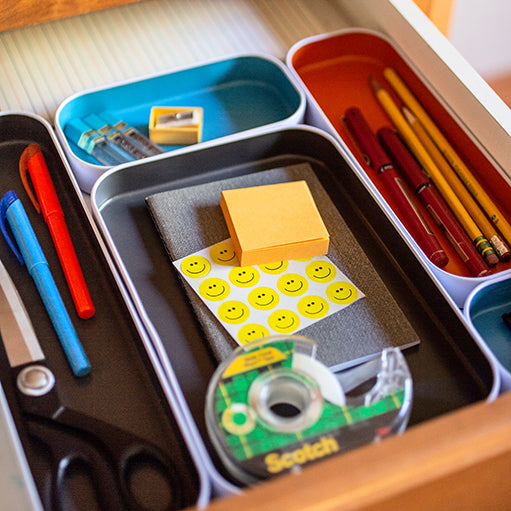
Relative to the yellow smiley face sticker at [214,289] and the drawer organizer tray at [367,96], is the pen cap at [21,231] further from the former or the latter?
the drawer organizer tray at [367,96]

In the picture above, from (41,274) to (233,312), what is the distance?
0.55 feet

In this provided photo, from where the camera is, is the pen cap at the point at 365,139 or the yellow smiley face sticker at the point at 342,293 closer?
the yellow smiley face sticker at the point at 342,293

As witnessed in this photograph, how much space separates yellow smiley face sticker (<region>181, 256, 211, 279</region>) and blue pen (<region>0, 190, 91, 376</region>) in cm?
11

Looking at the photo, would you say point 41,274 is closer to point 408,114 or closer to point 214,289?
point 214,289

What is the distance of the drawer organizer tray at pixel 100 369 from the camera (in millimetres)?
482

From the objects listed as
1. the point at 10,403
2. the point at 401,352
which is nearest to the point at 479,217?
the point at 401,352

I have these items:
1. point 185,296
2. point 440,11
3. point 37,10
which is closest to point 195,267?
point 185,296

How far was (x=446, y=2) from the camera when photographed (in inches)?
35.4

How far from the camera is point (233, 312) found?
555mm

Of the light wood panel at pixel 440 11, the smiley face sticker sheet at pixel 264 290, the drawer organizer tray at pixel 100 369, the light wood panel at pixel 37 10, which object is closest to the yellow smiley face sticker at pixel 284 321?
the smiley face sticker sheet at pixel 264 290

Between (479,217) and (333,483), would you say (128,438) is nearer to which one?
(333,483)

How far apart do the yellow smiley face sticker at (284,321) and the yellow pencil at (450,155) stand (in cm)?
22

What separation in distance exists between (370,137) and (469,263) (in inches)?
7.0

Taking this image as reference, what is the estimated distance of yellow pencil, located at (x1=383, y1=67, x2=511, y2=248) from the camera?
24.9 inches
